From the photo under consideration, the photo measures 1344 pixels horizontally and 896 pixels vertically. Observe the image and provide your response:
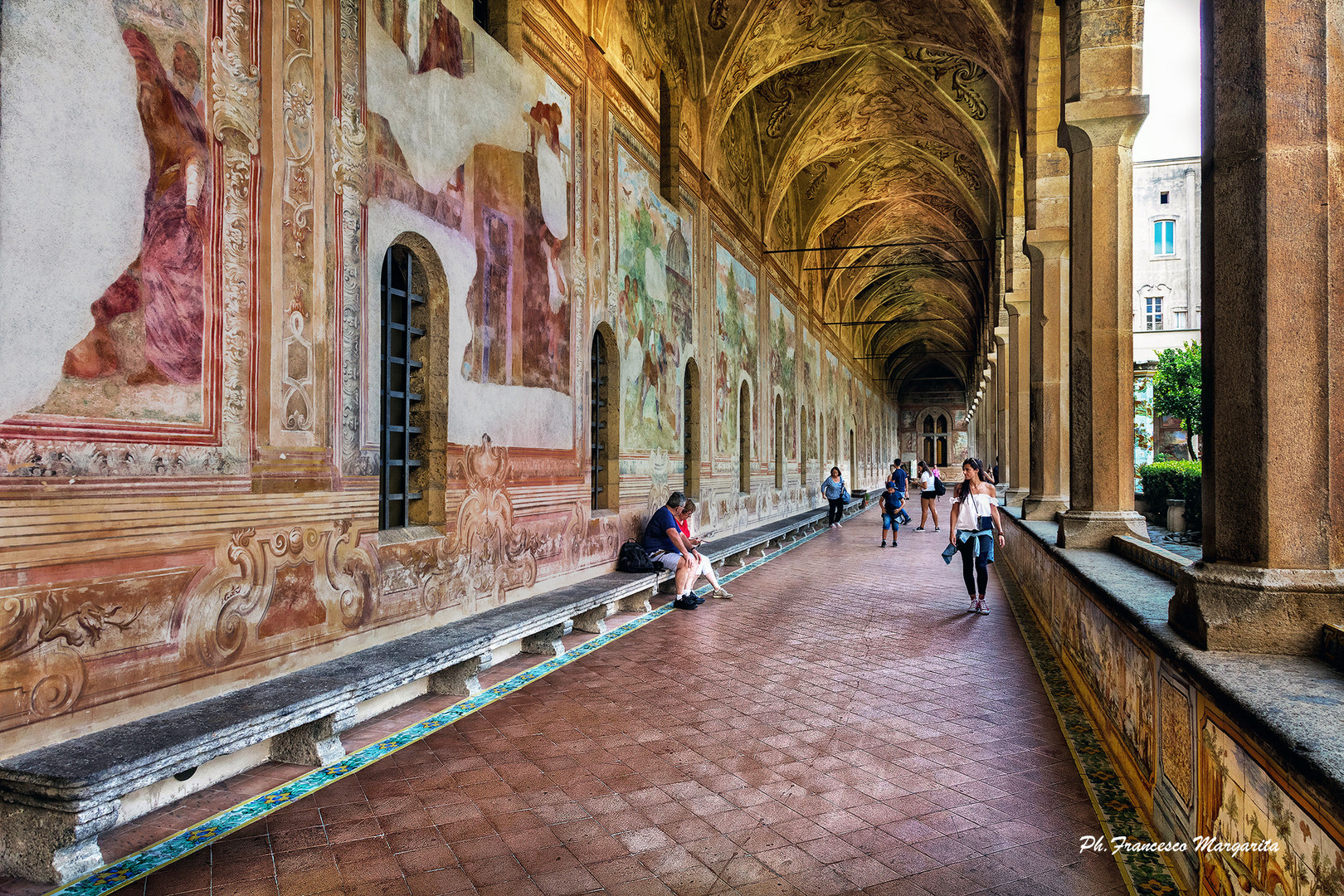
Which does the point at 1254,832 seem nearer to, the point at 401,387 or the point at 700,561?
the point at 401,387

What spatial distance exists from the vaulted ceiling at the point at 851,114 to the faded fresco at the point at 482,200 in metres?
3.52

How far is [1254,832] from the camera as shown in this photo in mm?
2295

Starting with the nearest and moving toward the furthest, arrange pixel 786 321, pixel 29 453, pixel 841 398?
pixel 29 453 → pixel 786 321 → pixel 841 398

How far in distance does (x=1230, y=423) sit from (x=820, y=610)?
234 inches

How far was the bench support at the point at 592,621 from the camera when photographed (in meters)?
7.57

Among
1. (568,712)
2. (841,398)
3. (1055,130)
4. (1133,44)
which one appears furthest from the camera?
(841,398)

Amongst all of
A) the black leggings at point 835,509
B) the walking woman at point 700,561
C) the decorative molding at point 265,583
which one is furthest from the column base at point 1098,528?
the black leggings at point 835,509

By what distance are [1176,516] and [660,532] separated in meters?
11.6

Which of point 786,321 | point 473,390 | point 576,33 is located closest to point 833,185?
point 786,321

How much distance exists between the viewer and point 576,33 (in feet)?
28.7

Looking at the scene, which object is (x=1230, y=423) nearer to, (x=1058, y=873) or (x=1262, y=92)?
(x=1262, y=92)

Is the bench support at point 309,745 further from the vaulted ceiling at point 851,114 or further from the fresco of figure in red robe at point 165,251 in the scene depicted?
the vaulted ceiling at point 851,114

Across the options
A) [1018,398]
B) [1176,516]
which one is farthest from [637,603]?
[1176,516]

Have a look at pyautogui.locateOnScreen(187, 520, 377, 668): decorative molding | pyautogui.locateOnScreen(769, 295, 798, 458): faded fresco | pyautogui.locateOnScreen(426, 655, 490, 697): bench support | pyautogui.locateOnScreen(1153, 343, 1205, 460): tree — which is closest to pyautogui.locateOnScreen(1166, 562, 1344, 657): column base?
pyautogui.locateOnScreen(426, 655, 490, 697): bench support
